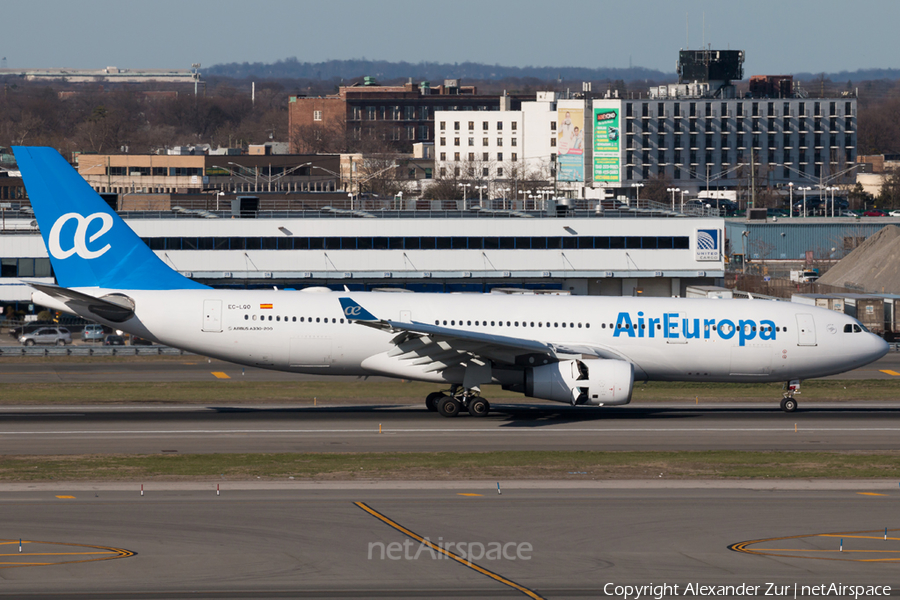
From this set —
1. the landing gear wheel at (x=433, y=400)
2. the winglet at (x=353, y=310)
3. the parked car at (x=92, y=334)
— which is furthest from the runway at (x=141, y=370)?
the winglet at (x=353, y=310)

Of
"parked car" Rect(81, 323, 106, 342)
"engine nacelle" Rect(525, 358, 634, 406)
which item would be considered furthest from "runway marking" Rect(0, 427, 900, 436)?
"parked car" Rect(81, 323, 106, 342)

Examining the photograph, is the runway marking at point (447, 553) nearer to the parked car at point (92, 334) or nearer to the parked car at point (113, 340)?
the parked car at point (113, 340)

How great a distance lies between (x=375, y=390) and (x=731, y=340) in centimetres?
1479

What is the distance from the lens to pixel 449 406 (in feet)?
127

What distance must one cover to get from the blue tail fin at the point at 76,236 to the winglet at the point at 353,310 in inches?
262

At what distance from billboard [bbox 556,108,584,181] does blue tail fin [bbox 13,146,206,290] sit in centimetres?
15864

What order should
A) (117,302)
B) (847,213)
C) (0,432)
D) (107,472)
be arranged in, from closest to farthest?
(107,472) → (0,432) → (117,302) → (847,213)

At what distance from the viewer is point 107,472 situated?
2839cm

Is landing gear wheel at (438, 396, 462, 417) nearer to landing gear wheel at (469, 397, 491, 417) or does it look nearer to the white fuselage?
landing gear wheel at (469, 397, 491, 417)

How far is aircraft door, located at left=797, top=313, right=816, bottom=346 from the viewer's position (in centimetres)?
4006

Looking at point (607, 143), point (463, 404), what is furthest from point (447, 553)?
point (607, 143)

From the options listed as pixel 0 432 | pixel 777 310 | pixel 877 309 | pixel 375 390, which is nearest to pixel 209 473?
pixel 0 432

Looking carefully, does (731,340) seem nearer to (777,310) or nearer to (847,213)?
(777,310)

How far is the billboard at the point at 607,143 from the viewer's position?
192 metres
